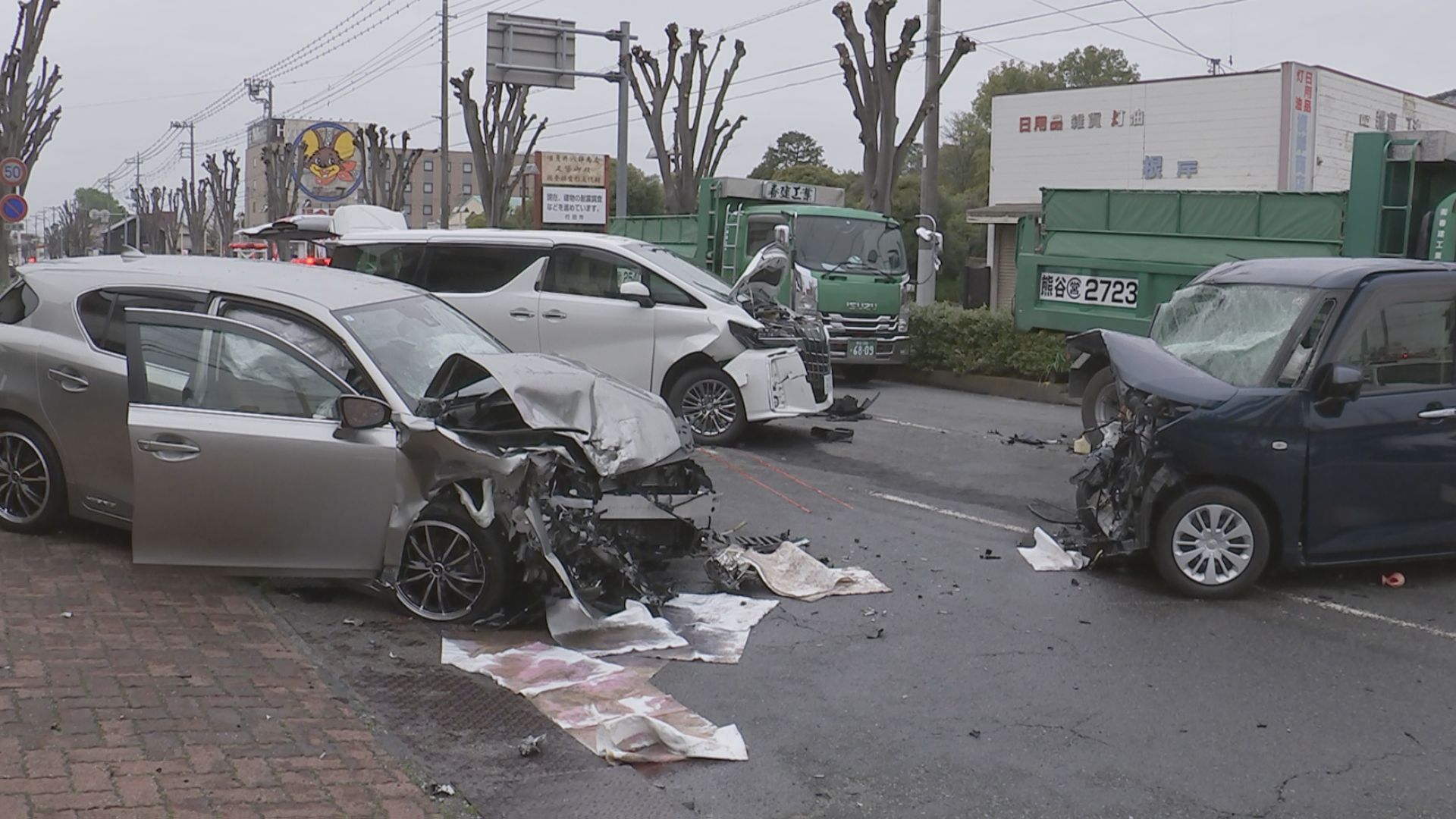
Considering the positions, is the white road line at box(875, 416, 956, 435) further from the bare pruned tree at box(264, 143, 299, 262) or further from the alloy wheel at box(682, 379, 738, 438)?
the bare pruned tree at box(264, 143, 299, 262)

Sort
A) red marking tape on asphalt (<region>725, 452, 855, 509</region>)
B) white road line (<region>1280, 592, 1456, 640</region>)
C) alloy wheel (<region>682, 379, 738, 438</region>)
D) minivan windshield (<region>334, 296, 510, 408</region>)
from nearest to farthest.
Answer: white road line (<region>1280, 592, 1456, 640</region>), minivan windshield (<region>334, 296, 510, 408</region>), red marking tape on asphalt (<region>725, 452, 855, 509</region>), alloy wheel (<region>682, 379, 738, 438</region>)

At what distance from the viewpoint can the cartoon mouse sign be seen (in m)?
53.8

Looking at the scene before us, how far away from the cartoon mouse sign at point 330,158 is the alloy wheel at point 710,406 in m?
45.8

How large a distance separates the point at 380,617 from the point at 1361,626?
16.2ft

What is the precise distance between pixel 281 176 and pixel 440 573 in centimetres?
6499

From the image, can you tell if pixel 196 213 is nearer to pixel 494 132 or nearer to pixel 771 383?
pixel 494 132

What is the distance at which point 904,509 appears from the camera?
30.7 feet

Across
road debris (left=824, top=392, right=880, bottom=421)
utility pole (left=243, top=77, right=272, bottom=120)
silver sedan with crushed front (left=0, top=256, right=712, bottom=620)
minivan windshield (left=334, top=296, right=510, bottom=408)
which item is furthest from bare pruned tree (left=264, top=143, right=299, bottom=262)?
silver sedan with crushed front (left=0, top=256, right=712, bottom=620)

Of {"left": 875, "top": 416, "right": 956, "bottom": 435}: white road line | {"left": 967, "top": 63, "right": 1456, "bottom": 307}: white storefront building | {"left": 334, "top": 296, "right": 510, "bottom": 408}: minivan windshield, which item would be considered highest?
{"left": 967, "top": 63, "right": 1456, "bottom": 307}: white storefront building

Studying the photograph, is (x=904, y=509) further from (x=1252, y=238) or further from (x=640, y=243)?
(x=1252, y=238)

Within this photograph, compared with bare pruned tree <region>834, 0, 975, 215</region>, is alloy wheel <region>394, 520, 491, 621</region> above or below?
below

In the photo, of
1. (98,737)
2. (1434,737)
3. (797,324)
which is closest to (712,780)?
(98,737)

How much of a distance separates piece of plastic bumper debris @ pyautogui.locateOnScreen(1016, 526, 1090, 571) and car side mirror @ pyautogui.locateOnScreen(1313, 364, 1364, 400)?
1623 mm

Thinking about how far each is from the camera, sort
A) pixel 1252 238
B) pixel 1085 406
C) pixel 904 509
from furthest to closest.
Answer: pixel 1252 238 < pixel 1085 406 < pixel 904 509
